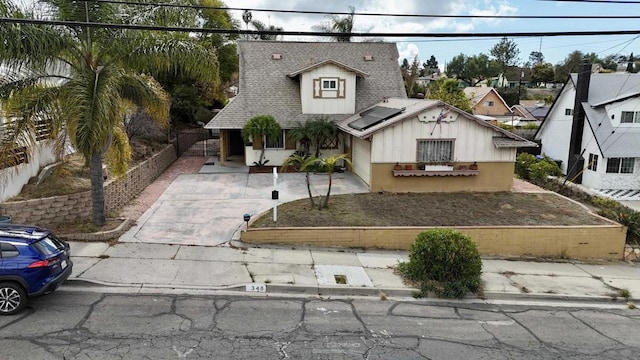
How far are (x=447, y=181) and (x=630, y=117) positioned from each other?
1592cm

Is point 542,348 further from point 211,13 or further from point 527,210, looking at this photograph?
point 211,13

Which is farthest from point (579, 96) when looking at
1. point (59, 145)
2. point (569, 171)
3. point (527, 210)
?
point (59, 145)

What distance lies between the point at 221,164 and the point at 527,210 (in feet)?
50.2

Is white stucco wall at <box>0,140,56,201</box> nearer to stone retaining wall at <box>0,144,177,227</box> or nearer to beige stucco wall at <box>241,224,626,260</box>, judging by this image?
stone retaining wall at <box>0,144,177,227</box>

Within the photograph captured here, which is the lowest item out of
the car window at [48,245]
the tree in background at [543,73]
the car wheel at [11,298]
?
the car wheel at [11,298]

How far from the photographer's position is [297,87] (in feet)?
84.3

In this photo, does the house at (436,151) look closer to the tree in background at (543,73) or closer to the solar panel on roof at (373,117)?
the solar panel on roof at (373,117)

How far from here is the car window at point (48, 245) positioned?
852 centimetres

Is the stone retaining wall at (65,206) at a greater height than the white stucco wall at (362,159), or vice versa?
the white stucco wall at (362,159)

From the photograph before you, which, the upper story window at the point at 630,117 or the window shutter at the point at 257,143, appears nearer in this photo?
the window shutter at the point at 257,143

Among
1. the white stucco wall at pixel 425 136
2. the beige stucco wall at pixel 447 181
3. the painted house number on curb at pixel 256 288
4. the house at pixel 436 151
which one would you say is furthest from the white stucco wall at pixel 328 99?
the painted house number on curb at pixel 256 288

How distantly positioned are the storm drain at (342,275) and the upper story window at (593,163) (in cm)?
2238

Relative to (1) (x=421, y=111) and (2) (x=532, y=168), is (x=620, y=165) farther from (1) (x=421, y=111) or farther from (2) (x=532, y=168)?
(1) (x=421, y=111)

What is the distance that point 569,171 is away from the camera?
29359mm
